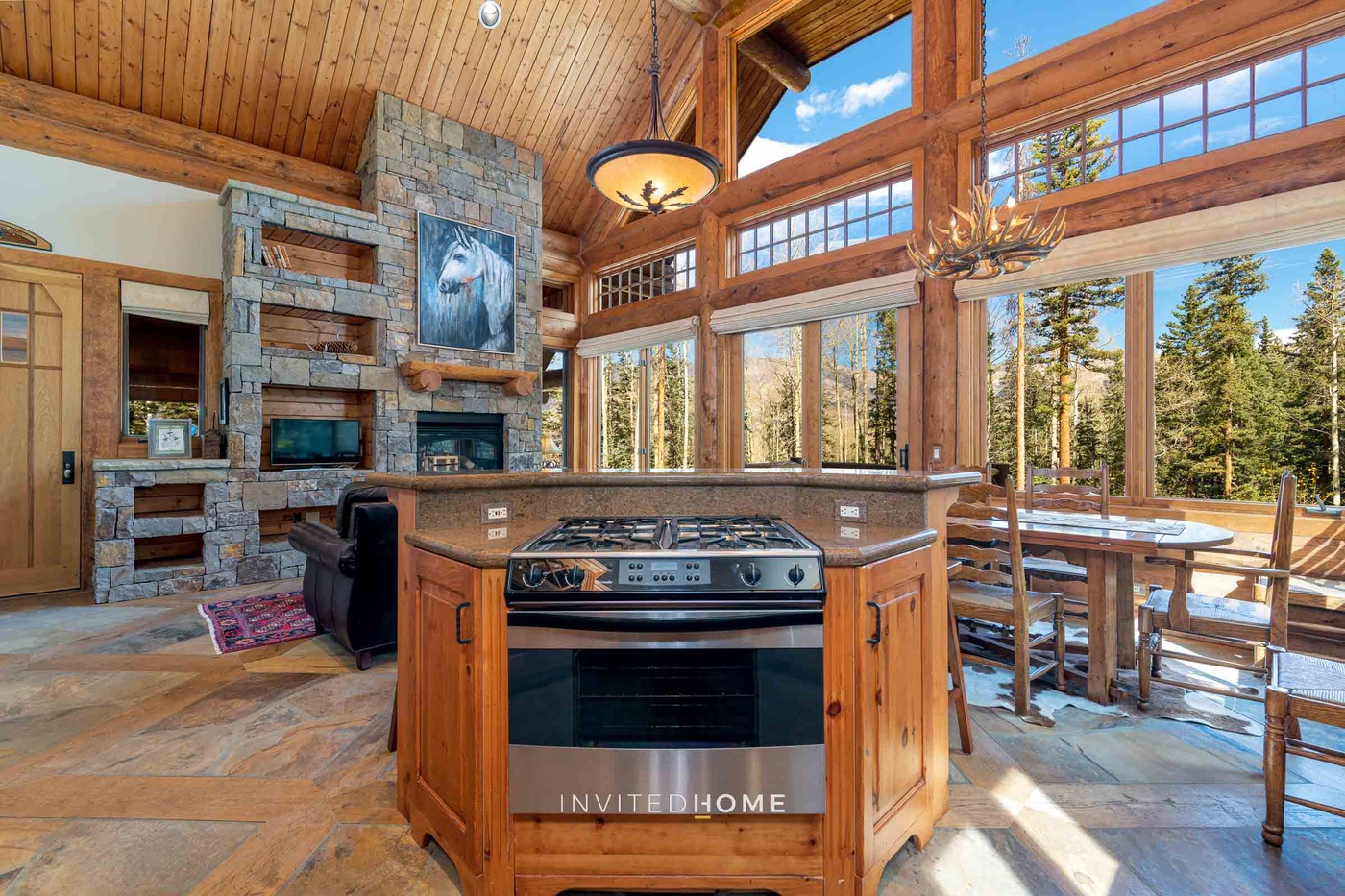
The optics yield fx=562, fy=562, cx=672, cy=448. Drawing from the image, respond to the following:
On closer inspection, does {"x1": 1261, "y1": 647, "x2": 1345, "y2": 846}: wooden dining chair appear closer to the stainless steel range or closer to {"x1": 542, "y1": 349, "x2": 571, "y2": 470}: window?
the stainless steel range

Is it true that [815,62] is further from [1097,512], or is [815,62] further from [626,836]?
[626,836]

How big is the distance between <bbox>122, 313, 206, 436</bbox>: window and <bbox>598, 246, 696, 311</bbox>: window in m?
4.67

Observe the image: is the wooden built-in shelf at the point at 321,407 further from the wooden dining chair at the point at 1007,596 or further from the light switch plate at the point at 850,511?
the wooden dining chair at the point at 1007,596

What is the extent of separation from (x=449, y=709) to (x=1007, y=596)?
2.61 metres

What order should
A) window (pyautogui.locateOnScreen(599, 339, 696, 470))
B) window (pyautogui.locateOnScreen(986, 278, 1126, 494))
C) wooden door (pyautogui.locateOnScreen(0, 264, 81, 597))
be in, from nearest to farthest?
window (pyautogui.locateOnScreen(986, 278, 1126, 494))
wooden door (pyautogui.locateOnScreen(0, 264, 81, 597))
window (pyautogui.locateOnScreen(599, 339, 696, 470))

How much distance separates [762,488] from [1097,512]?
2.75 metres

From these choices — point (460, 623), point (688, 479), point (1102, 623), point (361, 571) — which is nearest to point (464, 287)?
point (361, 571)

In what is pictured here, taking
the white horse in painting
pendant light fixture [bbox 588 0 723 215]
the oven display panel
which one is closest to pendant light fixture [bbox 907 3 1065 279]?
pendant light fixture [bbox 588 0 723 215]

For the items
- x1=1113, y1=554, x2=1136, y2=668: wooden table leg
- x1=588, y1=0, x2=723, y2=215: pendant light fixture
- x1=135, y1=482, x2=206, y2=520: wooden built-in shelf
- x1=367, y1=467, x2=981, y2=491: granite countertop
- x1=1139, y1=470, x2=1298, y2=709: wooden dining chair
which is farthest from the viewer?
x1=135, y1=482, x2=206, y2=520: wooden built-in shelf

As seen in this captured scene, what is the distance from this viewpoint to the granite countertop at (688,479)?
1.81 meters

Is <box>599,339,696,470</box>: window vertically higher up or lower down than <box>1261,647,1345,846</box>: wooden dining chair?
higher up

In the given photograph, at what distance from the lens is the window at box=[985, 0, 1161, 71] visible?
3.91 meters

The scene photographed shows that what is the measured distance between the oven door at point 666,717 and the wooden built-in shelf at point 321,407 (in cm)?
503

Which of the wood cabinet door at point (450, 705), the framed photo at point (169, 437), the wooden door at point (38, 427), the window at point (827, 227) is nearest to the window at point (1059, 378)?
the window at point (827, 227)
